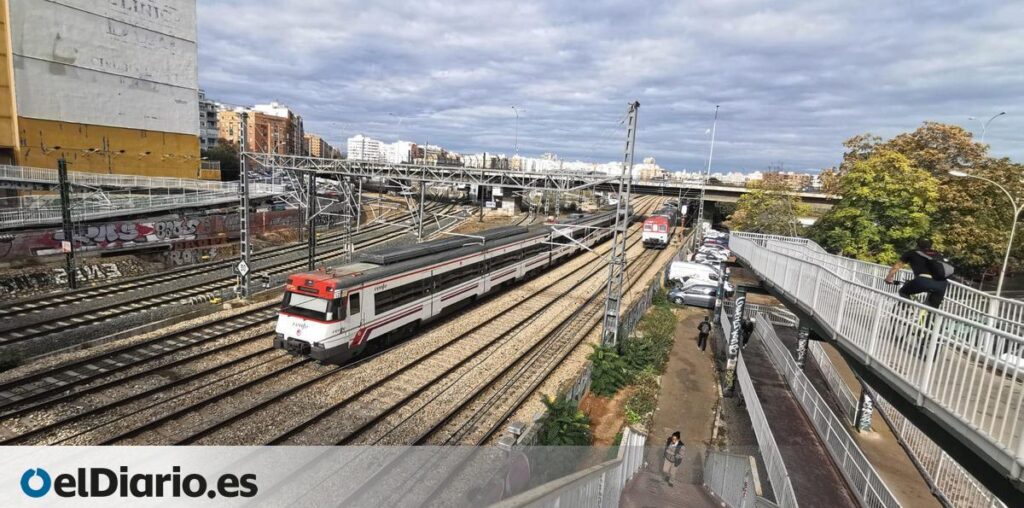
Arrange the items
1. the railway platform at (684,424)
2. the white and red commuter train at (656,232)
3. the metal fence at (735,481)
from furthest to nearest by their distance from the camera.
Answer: the white and red commuter train at (656,232) → the railway platform at (684,424) → the metal fence at (735,481)

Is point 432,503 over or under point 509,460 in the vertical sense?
under

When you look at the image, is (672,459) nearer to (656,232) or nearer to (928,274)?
(928,274)

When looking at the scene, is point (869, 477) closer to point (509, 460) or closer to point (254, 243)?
point (509, 460)

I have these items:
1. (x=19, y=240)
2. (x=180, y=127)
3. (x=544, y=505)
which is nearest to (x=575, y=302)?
(x=544, y=505)

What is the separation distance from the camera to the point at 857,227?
2514 centimetres

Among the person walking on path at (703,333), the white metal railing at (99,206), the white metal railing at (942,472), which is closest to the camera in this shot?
the white metal railing at (942,472)

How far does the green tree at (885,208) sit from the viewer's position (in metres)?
24.1

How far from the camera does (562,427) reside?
1059 cm

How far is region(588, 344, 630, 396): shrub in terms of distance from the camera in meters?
14.2

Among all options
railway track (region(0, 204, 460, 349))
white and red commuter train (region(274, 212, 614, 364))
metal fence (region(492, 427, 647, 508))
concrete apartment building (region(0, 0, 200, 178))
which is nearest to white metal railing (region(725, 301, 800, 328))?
white and red commuter train (region(274, 212, 614, 364))

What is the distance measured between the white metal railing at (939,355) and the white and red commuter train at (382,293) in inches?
434

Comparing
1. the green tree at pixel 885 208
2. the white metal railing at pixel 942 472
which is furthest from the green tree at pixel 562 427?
the green tree at pixel 885 208

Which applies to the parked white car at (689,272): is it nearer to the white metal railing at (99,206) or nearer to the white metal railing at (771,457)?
the white metal railing at (771,457)

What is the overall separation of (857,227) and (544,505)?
26.8 metres
